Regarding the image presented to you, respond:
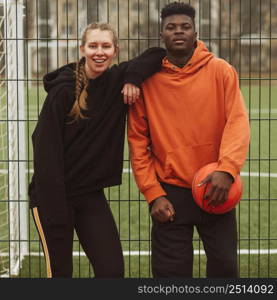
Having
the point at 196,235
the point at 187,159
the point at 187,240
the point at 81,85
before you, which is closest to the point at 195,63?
the point at 187,159

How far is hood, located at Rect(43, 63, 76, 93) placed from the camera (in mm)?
3537

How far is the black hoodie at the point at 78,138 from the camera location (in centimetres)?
346

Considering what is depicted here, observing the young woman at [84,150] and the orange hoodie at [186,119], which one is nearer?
the young woman at [84,150]

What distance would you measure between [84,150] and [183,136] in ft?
1.70

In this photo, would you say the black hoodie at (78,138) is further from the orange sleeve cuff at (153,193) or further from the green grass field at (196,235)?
the green grass field at (196,235)

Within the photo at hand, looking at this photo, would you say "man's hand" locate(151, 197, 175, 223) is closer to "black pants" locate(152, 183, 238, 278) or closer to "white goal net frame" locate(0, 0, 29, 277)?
"black pants" locate(152, 183, 238, 278)

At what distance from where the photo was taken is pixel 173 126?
11.9 ft

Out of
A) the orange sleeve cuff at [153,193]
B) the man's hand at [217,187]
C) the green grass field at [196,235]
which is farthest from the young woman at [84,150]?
the green grass field at [196,235]

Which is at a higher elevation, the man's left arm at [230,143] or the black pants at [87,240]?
the man's left arm at [230,143]

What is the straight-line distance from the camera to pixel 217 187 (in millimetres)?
3455

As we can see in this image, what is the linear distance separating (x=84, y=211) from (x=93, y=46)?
86cm

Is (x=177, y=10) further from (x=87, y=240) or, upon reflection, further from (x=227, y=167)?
(x=87, y=240)

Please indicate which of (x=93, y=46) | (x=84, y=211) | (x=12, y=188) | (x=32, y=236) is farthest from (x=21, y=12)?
(x=32, y=236)

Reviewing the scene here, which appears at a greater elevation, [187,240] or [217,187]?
[217,187]
